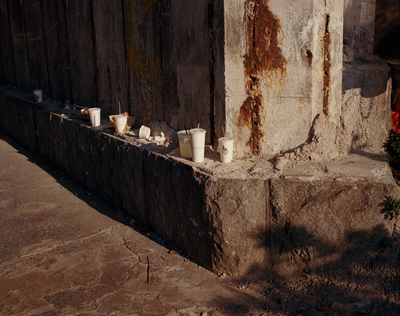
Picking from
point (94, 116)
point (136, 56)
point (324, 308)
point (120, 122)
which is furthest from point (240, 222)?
point (94, 116)

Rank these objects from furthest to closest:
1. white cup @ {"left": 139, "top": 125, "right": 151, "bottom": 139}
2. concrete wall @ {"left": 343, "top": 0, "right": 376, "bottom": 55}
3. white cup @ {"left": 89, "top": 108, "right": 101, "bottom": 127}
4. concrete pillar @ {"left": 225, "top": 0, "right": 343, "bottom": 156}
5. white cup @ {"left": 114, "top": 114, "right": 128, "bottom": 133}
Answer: white cup @ {"left": 89, "top": 108, "right": 101, "bottom": 127}
concrete wall @ {"left": 343, "top": 0, "right": 376, "bottom": 55}
white cup @ {"left": 114, "top": 114, "right": 128, "bottom": 133}
white cup @ {"left": 139, "top": 125, "right": 151, "bottom": 139}
concrete pillar @ {"left": 225, "top": 0, "right": 343, "bottom": 156}

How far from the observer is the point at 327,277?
3.27 m

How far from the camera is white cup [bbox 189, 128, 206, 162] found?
11.7 ft

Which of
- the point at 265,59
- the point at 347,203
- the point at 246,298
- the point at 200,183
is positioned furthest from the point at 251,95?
the point at 246,298

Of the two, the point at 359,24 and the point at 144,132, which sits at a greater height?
the point at 359,24

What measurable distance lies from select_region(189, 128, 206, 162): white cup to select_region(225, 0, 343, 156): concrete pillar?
26 centimetres

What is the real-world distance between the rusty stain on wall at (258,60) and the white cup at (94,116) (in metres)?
2.30

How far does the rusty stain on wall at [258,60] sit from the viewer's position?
11.5ft

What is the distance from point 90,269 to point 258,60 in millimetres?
2378

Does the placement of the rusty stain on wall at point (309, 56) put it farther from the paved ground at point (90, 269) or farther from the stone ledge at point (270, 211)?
the paved ground at point (90, 269)

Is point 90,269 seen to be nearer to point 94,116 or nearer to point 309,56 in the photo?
point 94,116

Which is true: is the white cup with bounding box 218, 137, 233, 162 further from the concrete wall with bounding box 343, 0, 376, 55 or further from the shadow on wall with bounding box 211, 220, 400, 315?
the concrete wall with bounding box 343, 0, 376, 55

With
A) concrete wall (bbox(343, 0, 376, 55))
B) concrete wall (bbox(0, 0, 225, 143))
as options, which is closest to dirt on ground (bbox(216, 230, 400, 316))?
concrete wall (bbox(0, 0, 225, 143))

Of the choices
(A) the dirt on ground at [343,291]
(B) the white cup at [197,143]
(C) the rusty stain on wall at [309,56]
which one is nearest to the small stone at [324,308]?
(A) the dirt on ground at [343,291]
